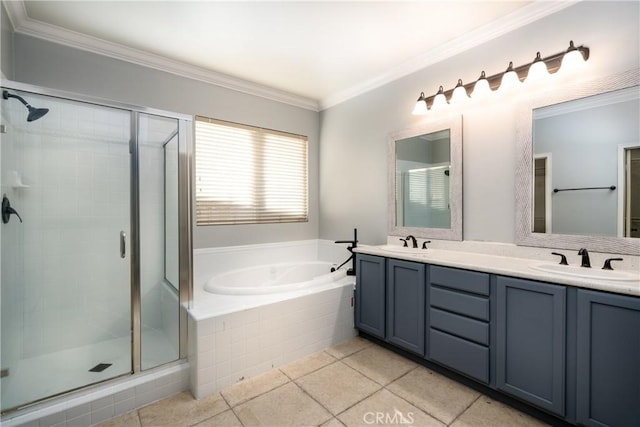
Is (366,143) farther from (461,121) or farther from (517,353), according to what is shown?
(517,353)

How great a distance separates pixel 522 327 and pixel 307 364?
4.96 feet

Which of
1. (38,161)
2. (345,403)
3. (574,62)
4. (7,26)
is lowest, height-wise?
(345,403)

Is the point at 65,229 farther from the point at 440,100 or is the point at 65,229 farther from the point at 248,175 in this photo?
the point at 440,100

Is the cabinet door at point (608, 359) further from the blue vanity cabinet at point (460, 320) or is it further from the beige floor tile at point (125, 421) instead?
the beige floor tile at point (125, 421)

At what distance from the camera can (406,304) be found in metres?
2.24

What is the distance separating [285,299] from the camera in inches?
89.0

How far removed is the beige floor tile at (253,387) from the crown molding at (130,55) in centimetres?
279

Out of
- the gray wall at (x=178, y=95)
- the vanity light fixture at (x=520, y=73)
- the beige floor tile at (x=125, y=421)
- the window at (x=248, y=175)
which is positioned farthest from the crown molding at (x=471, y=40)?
the beige floor tile at (x=125, y=421)

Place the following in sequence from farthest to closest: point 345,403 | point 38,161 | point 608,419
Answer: point 38,161 < point 345,403 < point 608,419

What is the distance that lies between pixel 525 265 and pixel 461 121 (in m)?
1.24

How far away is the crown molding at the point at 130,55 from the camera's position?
2.08 m

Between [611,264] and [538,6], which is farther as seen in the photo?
[538,6]

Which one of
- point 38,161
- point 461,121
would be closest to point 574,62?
point 461,121

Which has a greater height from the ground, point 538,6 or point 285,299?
point 538,6
